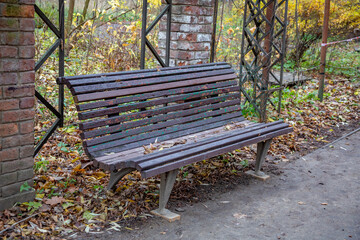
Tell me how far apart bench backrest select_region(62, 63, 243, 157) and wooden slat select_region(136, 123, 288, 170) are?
47 cm

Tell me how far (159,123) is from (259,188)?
3.86ft

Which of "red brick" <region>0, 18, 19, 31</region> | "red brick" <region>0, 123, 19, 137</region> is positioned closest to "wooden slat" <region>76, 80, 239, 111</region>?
"red brick" <region>0, 123, 19, 137</region>

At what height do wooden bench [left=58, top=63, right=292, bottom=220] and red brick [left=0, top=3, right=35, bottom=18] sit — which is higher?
red brick [left=0, top=3, right=35, bottom=18]

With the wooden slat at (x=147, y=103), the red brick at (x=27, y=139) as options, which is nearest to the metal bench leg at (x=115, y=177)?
the wooden slat at (x=147, y=103)

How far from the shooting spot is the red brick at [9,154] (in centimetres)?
308

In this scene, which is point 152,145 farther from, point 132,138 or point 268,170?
point 268,170

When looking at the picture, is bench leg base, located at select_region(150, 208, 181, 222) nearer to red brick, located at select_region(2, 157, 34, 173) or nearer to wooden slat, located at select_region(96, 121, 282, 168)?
wooden slat, located at select_region(96, 121, 282, 168)

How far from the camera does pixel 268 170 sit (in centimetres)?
475

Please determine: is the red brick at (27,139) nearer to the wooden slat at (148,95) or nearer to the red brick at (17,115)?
the red brick at (17,115)

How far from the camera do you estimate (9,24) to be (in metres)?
2.98

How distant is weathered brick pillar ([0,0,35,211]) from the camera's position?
2.99 m

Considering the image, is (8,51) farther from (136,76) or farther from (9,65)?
(136,76)

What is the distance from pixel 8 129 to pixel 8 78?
364 millimetres

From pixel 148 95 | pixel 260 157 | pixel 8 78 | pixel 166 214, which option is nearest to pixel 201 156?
pixel 166 214
